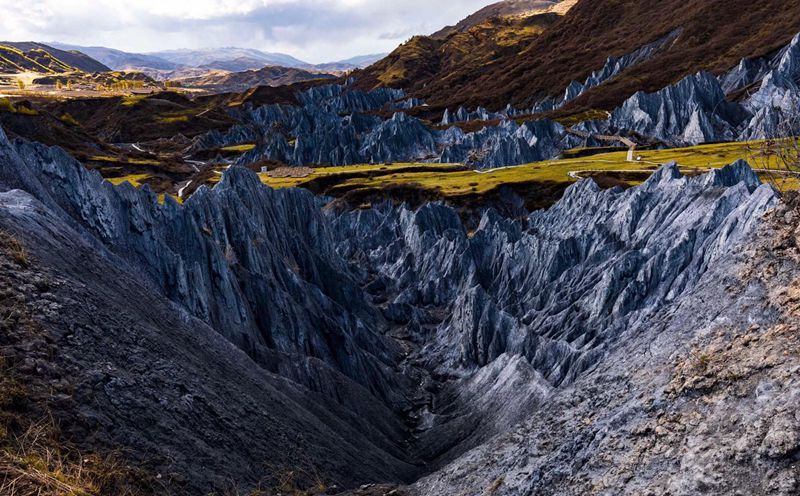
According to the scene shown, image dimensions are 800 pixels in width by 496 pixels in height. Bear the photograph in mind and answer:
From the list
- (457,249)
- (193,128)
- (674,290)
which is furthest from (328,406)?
(193,128)

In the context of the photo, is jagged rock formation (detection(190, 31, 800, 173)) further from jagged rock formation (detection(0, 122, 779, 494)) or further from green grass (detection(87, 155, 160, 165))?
jagged rock formation (detection(0, 122, 779, 494))

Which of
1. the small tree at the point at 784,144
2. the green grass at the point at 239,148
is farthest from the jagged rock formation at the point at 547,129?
the small tree at the point at 784,144

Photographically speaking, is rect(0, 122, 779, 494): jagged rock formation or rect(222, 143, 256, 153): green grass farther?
rect(222, 143, 256, 153): green grass

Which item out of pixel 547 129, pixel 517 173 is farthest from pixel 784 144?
pixel 547 129

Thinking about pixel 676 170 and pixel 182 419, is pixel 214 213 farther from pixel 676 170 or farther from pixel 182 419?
pixel 676 170

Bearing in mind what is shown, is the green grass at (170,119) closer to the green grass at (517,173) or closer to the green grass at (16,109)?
the green grass at (16,109)

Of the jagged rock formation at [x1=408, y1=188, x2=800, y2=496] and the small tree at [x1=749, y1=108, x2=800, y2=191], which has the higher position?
the small tree at [x1=749, y1=108, x2=800, y2=191]

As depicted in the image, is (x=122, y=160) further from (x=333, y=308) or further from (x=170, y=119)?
(x=333, y=308)

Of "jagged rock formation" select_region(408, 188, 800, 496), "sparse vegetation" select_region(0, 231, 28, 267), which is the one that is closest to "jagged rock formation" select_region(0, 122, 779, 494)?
"sparse vegetation" select_region(0, 231, 28, 267)
